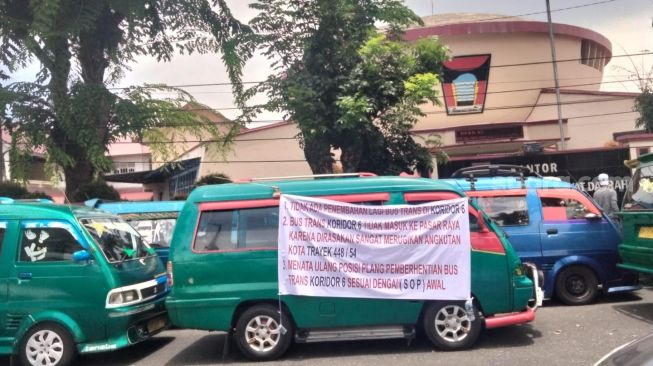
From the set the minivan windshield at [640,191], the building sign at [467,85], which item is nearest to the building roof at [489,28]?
the building sign at [467,85]

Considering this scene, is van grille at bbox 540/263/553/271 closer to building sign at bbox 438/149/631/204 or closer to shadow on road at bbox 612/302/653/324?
shadow on road at bbox 612/302/653/324

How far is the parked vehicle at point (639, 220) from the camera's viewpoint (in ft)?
25.5

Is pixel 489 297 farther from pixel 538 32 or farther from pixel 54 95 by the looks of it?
pixel 538 32

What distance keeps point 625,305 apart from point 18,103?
1473cm

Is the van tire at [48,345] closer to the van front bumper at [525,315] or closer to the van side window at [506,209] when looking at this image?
the van front bumper at [525,315]

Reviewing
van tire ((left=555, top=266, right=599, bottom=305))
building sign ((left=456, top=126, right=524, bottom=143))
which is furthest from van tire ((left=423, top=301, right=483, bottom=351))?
building sign ((left=456, top=126, right=524, bottom=143))

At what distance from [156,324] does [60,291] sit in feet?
4.47

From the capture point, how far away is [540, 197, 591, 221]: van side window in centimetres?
899

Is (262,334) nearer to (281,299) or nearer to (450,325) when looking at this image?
(281,299)

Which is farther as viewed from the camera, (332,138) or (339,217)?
(332,138)

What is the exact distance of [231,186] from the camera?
718cm

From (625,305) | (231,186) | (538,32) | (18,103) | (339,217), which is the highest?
(538,32)

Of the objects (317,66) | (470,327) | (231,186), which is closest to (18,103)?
(317,66)

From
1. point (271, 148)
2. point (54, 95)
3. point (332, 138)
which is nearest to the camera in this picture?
point (332, 138)
